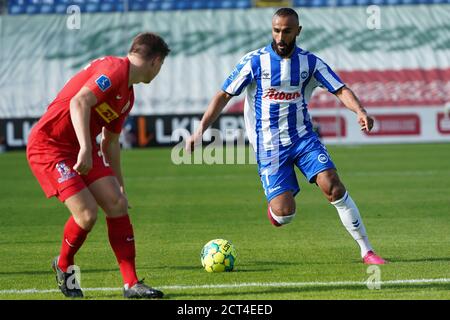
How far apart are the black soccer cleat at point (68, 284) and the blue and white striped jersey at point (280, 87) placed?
8.36ft

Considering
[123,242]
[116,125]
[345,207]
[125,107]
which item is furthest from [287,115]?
[123,242]

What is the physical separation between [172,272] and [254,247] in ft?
5.90

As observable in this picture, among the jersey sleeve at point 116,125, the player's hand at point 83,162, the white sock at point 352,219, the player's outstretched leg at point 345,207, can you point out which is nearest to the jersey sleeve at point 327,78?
the player's outstretched leg at point 345,207

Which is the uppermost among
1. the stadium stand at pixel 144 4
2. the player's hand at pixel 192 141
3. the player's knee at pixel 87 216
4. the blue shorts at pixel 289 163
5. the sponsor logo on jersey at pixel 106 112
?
the stadium stand at pixel 144 4

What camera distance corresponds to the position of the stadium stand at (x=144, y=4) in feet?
111

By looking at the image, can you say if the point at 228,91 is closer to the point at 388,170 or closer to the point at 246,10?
the point at 388,170

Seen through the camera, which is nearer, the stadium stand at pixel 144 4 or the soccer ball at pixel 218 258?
the soccer ball at pixel 218 258

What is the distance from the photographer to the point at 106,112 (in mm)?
7000

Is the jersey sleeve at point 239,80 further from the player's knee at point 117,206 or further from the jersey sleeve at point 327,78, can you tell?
the player's knee at point 117,206

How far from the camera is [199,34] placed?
33.5 m

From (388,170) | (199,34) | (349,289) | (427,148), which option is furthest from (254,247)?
(199,34)

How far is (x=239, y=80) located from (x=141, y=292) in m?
2.74

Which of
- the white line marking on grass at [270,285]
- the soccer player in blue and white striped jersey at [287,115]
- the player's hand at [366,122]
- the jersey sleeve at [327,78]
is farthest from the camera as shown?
the jersey sleeve at [327,78]
